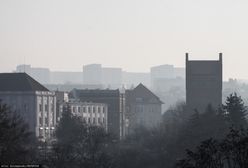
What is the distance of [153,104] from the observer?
188125 millimetres

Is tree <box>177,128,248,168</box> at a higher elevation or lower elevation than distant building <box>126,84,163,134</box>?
higher

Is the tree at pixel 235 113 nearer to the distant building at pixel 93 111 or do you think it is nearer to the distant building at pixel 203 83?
the distant building at pixel 203 83

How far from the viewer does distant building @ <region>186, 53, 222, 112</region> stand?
5108 inches

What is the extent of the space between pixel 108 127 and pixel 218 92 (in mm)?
27516

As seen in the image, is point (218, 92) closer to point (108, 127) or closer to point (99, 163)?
point (108, 127)

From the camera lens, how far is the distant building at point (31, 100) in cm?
14350

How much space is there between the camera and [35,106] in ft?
476

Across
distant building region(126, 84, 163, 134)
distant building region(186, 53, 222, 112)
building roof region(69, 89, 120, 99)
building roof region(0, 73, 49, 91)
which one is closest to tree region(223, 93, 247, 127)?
distant building region(186, 53, 222, 112)

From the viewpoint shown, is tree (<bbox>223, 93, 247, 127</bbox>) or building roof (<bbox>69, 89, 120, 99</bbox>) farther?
building roof (<bbox>69, 89, 120, 99</bbox>)

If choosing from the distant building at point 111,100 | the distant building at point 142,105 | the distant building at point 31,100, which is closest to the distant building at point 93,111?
the distant building at point 111,100

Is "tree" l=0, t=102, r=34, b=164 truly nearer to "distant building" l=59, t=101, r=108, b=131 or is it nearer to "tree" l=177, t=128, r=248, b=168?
"tree" l=177, t=128, r=248, b=168

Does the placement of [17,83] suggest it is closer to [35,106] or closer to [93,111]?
[35,106]

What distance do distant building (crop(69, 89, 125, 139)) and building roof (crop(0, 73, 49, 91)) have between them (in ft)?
50.6

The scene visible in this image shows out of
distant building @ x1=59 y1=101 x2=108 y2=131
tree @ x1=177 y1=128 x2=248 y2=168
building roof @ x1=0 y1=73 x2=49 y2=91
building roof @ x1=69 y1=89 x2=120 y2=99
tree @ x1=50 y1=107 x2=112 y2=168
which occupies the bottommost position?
distant building @ x1=59 y1=101 x2=108 y2=131
